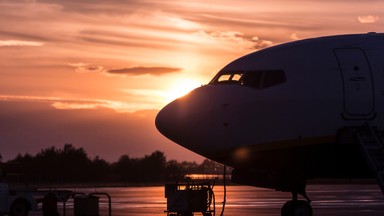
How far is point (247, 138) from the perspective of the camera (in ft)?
80.1

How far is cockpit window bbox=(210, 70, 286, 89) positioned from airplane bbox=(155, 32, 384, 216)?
0.03 metres

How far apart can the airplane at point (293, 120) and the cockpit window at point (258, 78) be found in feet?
0.09

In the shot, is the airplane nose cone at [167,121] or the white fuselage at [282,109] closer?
the white fuselage at [282,109]

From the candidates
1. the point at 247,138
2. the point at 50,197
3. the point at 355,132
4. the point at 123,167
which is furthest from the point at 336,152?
the point at 123,167

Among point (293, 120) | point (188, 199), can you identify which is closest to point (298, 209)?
point (293, 120)

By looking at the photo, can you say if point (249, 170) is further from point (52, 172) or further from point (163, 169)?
point (163, 169)

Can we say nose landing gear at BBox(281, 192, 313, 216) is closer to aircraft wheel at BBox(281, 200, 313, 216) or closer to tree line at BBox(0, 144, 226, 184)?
aircraft wheel at BBox(281, 200, 313, 216)

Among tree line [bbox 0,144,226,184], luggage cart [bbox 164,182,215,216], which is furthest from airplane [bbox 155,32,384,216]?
tree line [bbox 0,144,226,184]

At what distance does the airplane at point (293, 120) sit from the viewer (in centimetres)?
2436

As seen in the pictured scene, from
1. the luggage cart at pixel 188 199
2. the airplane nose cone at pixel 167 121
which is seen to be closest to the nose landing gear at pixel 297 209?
the airplane nose cone at pixel 167 121

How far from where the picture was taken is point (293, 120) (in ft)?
79.9

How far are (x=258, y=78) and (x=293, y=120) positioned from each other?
1.63 meters

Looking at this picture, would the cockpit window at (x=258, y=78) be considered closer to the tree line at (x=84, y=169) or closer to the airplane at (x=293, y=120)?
the airplane at (x=293, y=120)

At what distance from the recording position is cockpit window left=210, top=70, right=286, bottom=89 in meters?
25.0
